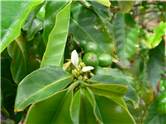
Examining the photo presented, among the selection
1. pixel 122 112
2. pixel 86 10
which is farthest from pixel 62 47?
pixel 86 10

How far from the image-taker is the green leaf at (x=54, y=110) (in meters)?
0.67

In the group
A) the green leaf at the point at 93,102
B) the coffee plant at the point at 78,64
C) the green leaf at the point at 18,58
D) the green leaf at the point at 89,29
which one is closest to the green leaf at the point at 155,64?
the coffee plant at the point at 78,64

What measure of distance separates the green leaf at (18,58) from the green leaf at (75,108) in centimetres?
24

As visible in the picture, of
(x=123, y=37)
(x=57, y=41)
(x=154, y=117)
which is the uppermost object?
(x=57, y=41)

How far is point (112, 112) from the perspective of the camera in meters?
0.70

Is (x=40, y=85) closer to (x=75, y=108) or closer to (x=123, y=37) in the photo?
(x=75, y=108)

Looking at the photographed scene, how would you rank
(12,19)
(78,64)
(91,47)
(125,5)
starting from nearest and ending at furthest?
(12,19), (78,64), (91,47), (125,5)

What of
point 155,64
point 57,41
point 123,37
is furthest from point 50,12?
point 155,64

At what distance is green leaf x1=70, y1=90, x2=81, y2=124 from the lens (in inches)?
25.6

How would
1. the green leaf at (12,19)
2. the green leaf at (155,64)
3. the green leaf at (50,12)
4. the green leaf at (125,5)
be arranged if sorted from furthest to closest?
the green leaf at (155,64), the green leaf at (125,5), the green leaf at (50,12), the green leaf at (12,19)

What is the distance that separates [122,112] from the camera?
697 millimetres

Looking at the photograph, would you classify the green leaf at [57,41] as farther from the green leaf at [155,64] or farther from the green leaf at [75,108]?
the green leaf at [155,64]

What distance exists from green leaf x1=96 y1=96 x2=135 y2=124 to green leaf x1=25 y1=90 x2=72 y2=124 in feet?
0.17

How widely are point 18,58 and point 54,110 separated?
0.80 ft
